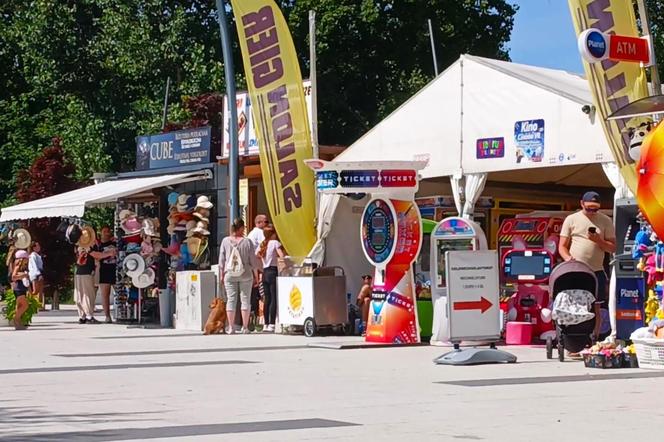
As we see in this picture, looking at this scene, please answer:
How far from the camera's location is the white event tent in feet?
54.5

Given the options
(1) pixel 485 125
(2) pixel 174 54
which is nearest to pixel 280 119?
(1) pixel 485 125

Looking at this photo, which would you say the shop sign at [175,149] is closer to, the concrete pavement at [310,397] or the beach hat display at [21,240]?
the beach hat display at [21,240]

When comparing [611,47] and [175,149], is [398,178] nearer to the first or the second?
[611,47]

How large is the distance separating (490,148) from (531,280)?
81.9 inches

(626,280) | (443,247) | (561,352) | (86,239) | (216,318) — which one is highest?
(86,239)

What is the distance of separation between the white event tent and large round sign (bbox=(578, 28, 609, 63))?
5.68ft

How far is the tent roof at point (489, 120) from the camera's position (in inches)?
656

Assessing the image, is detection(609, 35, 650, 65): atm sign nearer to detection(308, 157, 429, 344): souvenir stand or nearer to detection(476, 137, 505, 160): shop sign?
detection(476, 137, 505, 160): shop sign

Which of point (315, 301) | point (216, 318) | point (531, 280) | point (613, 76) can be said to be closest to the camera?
point (613, 76)

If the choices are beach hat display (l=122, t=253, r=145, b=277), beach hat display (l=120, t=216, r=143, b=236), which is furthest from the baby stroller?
beach hat display (l=120, t=216, r=143, b=236)

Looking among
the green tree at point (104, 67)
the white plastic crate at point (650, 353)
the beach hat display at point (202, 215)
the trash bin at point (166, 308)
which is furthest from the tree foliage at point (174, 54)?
the white plastic crate at point (650, 353)

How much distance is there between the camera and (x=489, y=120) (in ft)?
59.0

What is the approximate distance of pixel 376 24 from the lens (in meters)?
40.1

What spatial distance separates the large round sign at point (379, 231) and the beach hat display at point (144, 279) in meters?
6.90
